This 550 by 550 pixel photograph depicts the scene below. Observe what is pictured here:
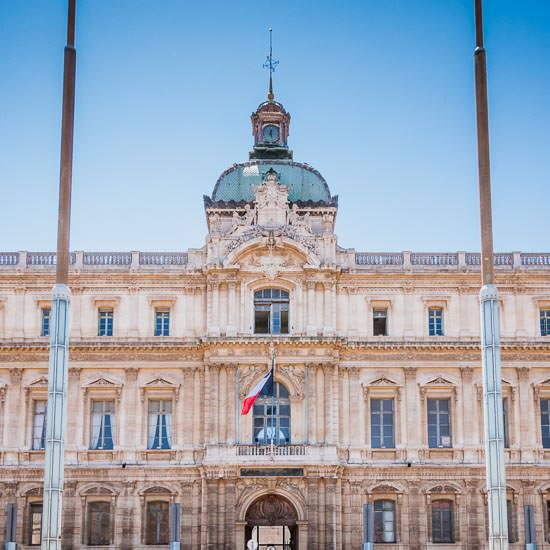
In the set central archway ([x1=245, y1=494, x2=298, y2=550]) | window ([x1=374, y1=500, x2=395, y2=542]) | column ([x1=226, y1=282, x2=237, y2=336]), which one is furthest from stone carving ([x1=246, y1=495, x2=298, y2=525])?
column ([x1=226, y1=282, x2=237, y2=336])

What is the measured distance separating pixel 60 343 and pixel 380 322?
84.2ft

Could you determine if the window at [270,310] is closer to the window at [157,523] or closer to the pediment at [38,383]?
the window at [157,523]

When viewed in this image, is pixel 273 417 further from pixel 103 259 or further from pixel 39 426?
pixel 103 259

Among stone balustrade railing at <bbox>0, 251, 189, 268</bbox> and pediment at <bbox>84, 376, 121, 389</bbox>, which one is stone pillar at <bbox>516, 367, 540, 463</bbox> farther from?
pediment at <bbox>84, 376, 121, 389</bbox>

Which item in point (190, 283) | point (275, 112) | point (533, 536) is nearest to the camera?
point (533, 536)

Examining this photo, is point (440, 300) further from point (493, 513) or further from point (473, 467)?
point (493, 513)

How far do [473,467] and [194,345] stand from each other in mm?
15247

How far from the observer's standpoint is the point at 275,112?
63312 mm

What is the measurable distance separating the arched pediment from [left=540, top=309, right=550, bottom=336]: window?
12.3 metres

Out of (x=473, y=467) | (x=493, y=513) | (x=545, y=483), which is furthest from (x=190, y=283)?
(x=493, y=513)

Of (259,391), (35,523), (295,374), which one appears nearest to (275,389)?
(295,374)

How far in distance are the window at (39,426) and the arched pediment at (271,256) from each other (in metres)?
11.9

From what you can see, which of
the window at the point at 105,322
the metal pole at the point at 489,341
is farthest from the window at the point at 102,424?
the metal pole at the point at 489,341

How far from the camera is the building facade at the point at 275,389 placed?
53656 millimetres
